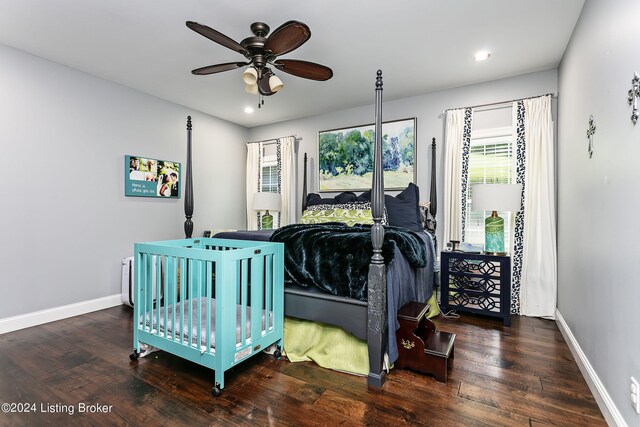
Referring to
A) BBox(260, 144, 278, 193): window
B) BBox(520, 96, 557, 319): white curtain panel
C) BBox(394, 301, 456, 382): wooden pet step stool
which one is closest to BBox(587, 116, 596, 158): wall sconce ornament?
BBox(520, 96, 557, 319): white curtain panel

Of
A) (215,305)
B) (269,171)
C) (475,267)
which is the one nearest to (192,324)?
(215,305)

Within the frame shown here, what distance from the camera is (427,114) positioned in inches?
153

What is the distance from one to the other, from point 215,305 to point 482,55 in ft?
10.5

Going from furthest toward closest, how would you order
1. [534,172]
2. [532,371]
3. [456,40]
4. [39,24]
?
[534,172]
[456,40]
[39,24]
[532,371]

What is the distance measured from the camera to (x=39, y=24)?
2.46m

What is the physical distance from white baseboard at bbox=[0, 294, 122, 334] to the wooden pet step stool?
10.7ft

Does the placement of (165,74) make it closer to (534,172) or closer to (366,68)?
(366,68)

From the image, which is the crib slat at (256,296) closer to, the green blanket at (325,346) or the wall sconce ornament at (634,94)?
the green blanket at (325,346)

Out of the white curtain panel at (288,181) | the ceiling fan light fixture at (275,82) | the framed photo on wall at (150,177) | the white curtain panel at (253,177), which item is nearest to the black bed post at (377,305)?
the ceiling fan light fixture at (275,82)

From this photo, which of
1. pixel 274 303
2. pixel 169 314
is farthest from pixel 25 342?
pixel 274 303

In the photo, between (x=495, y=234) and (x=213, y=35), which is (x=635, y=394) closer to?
(x=495, y=234)

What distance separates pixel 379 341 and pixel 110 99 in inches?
152

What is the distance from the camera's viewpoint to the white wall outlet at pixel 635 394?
1243 mm

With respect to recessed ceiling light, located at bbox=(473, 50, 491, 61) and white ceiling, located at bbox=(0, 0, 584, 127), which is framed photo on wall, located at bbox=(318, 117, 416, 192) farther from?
recessed ceiling light, located at bbox=(473, 50, 491, 61)
